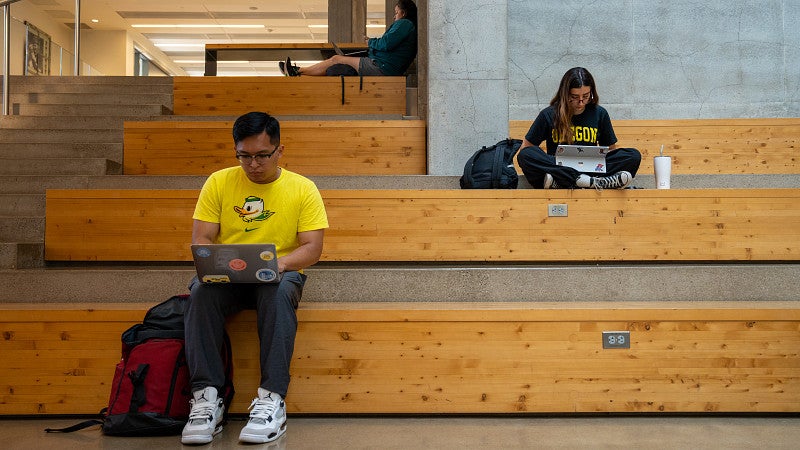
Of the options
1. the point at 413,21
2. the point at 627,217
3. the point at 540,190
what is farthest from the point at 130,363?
the point at 413,21

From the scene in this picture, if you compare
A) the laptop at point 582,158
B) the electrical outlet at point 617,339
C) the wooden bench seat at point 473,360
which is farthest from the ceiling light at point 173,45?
the electrical outlet at point 617,339

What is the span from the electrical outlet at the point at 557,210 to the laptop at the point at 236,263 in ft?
4.34

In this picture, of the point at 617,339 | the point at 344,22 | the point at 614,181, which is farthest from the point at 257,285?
the point at 344,22

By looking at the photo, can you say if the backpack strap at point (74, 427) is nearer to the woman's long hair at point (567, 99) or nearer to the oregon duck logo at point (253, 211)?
the oregon duck logo at point (253, 211)

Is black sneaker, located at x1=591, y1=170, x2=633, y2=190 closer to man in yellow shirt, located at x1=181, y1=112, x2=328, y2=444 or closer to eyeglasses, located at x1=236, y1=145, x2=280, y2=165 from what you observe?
man in yellow shirt, located at x1=181, y1=112, x2=328, y2=444

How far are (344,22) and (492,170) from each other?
19.9 feet

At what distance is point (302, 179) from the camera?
275 centimetres

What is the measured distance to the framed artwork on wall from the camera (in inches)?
250

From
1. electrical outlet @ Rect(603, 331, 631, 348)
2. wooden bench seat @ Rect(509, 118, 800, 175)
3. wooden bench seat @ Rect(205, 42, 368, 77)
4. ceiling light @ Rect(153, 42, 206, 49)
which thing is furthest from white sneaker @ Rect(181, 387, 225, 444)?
ceiling light @ Rect(153, 42, 206, 49)

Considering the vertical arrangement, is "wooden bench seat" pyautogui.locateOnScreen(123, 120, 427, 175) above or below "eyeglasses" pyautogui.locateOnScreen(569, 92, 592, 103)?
below

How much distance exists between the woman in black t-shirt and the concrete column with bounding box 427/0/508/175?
1.63 feet

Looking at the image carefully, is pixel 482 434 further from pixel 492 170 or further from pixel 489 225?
pixel 492 170

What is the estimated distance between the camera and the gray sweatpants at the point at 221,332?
97.1 inches

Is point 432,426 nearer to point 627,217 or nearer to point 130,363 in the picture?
point 130,363
